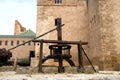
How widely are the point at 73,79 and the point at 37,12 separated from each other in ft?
63.4

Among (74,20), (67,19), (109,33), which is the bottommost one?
(109,33)

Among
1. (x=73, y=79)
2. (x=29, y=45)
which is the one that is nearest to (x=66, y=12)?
(x=73, y=79)

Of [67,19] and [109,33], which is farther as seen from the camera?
[67,19]

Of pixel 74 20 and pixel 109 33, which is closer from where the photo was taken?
pixel 109 33

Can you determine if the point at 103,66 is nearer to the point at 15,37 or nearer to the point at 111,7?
the point at 111,7

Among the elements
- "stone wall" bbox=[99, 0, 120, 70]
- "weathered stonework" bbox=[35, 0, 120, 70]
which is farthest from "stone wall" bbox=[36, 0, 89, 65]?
"stone wall" bbox=[99, 0, 120, 70]

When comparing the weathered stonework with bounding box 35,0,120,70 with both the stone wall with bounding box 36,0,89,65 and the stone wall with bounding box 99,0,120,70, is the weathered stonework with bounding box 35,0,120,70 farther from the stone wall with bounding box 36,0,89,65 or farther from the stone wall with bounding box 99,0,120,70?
the stone wall with bounding box 99,0,120,70

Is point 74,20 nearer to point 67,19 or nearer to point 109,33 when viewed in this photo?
point 67,19

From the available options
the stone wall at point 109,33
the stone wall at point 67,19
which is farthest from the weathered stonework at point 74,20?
the stone wall at point 109,33

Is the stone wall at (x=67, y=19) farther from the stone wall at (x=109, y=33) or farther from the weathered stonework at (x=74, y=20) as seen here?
the stone wall at (x=109, y=33)

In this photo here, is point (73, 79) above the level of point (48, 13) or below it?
below

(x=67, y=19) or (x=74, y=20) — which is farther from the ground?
(x=67, y=19)

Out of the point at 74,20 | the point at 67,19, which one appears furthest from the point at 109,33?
the point at 67,19

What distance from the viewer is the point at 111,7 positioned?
1673cm
